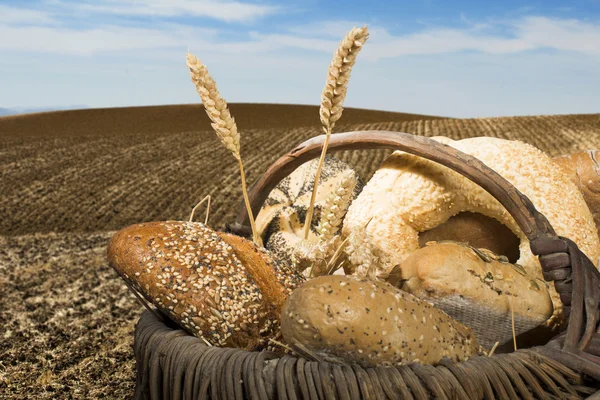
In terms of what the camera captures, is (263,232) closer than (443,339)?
No

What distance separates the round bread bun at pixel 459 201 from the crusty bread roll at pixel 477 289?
0.58 ft

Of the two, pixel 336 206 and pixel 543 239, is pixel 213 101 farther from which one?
pixel 543 239

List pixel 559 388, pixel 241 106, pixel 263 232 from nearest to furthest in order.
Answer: pixel 559 388
pixel 263 232
pixel 241 106

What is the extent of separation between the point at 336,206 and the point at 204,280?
47 cm

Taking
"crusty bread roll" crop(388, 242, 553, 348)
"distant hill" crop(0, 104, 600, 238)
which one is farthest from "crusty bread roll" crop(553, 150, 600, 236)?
"distant hill" crop(0, 104, 600, 238)

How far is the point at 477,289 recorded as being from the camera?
1.49m

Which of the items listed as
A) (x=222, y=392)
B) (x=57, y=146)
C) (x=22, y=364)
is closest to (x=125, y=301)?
(x=22, y=364)

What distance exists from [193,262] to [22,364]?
286 cm

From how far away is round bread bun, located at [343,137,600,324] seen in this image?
1.76 meters

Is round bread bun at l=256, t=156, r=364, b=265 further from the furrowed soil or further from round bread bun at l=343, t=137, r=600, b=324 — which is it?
the furrowed soil

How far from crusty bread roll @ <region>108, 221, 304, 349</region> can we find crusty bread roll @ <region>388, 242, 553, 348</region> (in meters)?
0.35

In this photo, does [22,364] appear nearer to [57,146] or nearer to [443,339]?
[443,339]

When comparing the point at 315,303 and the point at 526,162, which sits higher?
the point at 526,162

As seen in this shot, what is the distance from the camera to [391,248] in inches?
69.9
